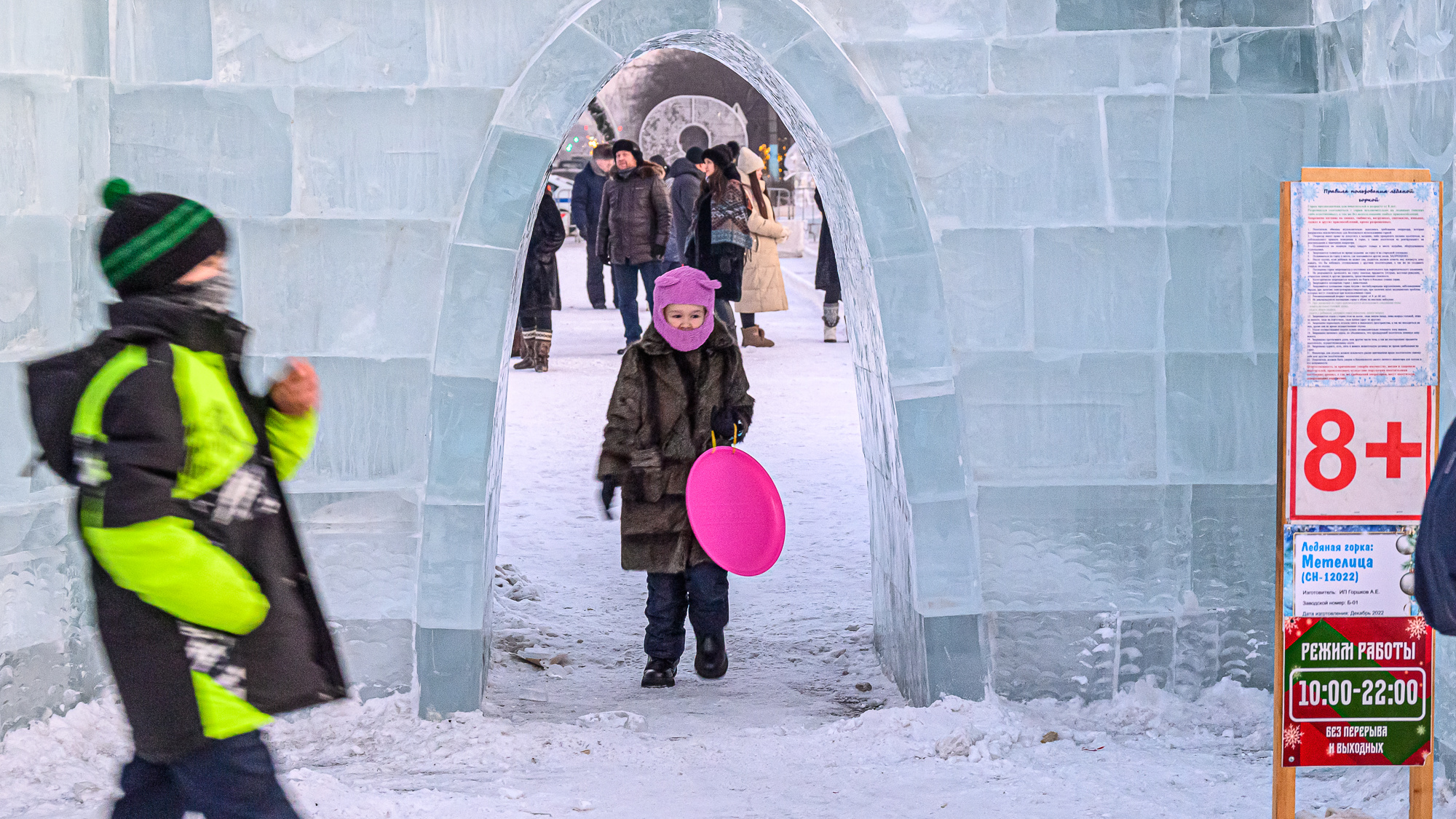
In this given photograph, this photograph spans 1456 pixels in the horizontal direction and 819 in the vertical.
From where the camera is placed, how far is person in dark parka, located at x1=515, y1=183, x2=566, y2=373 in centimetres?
933

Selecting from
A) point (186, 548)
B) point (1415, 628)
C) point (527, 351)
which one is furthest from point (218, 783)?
point (527, 351)

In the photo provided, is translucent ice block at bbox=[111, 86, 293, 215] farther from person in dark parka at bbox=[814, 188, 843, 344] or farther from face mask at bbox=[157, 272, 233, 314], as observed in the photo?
person in dark parka at bbox=[814, 188, 843, 344]

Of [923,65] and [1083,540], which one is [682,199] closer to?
[923,65]

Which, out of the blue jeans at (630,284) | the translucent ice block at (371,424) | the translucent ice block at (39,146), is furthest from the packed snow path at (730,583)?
the translucent ice block at (39,146)

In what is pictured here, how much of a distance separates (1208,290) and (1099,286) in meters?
0.31

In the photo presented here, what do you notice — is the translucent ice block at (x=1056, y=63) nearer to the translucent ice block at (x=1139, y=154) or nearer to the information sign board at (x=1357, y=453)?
the translucent ice block at (x=1139, y=154)

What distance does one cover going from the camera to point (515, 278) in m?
4.15

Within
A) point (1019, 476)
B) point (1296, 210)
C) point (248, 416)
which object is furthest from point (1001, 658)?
point (248, 416)

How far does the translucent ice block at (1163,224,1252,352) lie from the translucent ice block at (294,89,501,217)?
1987mm

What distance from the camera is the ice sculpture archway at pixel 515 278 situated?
3.93 metres

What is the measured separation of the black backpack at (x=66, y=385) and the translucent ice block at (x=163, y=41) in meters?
1.83

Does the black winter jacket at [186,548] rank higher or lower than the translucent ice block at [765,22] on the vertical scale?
lower

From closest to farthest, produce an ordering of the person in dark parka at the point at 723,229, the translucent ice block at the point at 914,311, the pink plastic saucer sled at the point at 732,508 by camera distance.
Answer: the translucent ice block at the point at 914,311
the pink plastic saucer sled at the point at 732,508
the person in dark parka at the point at 723,229

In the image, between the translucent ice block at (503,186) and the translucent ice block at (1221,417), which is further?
the translucent ice block at (1221,417)
